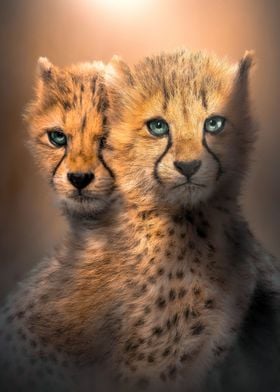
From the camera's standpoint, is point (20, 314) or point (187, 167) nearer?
point (187, 167)

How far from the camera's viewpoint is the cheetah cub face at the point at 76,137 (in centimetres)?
140

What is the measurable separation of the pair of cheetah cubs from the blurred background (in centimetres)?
4

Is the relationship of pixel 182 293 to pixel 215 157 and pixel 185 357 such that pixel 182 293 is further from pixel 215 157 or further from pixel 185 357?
pixel 215 157

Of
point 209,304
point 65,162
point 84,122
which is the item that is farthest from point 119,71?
point 209,304

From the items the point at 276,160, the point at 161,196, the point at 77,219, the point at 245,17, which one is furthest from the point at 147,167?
the point at 245,17

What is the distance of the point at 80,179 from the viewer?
54.7 inches

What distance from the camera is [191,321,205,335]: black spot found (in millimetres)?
1376

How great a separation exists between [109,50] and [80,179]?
13.1 inches

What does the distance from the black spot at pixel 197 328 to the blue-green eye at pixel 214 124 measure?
46 centimetres

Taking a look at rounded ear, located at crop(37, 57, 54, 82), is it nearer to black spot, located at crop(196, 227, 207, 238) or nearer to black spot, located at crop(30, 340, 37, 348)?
black spot, located at crop(196, 227, 207, 238)

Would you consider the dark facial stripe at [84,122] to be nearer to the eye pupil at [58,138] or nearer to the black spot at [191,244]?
the eye pupil at [58,138]

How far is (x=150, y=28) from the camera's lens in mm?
1461

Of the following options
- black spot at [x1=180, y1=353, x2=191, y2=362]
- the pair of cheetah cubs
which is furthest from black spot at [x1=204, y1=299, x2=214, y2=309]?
black spot at [x1=180, y1=353, x2=191, y2=362]

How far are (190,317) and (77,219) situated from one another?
360 mm
